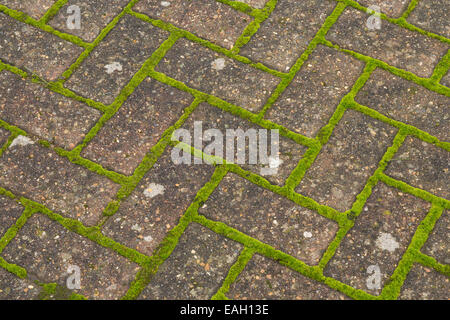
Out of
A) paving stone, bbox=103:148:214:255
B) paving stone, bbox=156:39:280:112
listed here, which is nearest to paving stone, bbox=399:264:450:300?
paving stone, bbox=103:148:214:255

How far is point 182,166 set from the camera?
12.5 ft

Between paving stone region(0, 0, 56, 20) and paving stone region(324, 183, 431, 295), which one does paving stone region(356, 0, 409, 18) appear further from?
paving stone region(0, 0, 56, 20)

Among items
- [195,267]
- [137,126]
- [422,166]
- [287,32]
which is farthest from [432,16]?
[195,267]

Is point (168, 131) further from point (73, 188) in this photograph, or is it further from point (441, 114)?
point (441, 114)

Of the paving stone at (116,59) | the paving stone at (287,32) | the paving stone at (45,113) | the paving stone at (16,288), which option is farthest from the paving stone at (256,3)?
the paving stone at (16,288)

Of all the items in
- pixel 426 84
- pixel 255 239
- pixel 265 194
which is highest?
pixel 426 84

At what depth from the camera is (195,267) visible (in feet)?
11.4

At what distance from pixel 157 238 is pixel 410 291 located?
1.87m

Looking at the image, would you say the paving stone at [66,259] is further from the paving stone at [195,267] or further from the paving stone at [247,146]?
the paving stone at [247,146]

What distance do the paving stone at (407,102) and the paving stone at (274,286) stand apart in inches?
62.5

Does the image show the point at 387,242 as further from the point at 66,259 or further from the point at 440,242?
the point at 66,259
